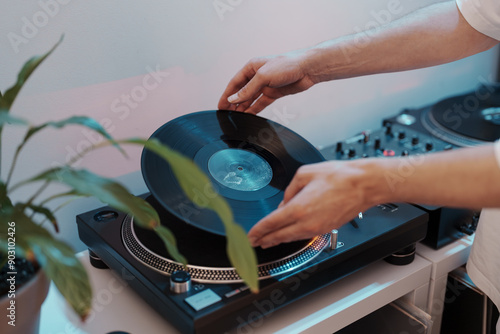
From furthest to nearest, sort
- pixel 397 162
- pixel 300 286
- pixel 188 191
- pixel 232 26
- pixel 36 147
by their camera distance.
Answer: pixel 232 26
pixel 36 147
pixel 300 286
pixel 397 162
pixel 188 191

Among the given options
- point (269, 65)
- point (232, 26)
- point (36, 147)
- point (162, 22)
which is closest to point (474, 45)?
point (269, 65)

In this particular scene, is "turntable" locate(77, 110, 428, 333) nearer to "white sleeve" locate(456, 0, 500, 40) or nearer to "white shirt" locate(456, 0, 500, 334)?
"white shirt" locate(456, 0, 500, 334)

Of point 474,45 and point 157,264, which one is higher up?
point 474,45

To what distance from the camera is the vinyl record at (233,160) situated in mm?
807

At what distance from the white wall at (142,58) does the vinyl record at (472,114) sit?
274 millimetres

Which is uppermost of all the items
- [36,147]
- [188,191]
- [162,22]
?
Result: [162,22]

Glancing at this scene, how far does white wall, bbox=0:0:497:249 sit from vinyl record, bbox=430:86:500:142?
10.8 inches

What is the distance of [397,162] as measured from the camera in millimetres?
729

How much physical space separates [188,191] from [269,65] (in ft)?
1.79

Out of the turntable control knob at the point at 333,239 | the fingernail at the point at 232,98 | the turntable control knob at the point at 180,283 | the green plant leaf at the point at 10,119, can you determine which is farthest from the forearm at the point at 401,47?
the green plant leaf at the point at 10,119

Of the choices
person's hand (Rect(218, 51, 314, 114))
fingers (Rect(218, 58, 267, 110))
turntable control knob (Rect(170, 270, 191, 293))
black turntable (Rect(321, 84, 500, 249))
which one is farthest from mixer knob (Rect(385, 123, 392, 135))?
turntable control knob (Rect(170, 270, 191, 293))

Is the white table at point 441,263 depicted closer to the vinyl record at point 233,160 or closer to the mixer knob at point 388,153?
the mixer knob at point 388,153

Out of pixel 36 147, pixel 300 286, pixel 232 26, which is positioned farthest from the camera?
pixel 232 26

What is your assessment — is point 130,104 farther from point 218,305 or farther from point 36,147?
point 218,305
